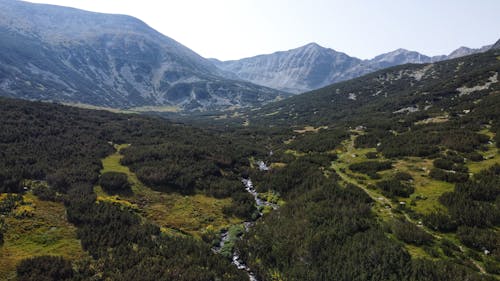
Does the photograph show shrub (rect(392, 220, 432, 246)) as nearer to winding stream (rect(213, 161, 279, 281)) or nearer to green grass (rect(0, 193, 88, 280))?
winding stream (rect(213, 161, 279, 281))

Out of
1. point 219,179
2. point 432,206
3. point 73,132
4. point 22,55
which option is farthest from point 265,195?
point 22,55

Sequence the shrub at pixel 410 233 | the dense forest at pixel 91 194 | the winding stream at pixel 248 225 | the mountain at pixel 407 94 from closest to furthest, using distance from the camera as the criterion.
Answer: the dense forest at pixel 91 194, the shrub at pixel 410 233, the winding stream at pixel 248 225, the mountain at pixel 407 94

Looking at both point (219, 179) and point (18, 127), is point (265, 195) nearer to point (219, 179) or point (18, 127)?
point (219, 179)

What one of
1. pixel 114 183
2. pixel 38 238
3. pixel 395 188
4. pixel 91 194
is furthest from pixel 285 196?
pixel 38 238

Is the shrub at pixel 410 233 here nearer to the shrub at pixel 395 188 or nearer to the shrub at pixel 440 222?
the shrub at pixel 440 222

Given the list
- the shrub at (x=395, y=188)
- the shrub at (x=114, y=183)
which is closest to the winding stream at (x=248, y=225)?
the shrub at (x=395, y=188)

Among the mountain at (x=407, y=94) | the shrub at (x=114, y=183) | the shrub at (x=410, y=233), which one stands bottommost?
the shrub at (x=114, y=183)
